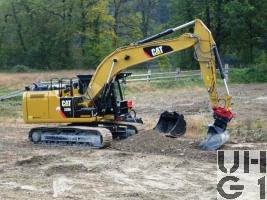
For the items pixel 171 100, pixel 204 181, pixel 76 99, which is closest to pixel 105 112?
pixel 76 99

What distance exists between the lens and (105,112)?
15492mm

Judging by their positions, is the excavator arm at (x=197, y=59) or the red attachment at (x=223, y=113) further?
the excavator arm at (x=197, y=59)

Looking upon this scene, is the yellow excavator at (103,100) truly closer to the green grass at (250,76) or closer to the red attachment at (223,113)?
the red attachment at (223,113)

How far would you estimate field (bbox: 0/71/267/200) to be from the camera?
10109 millimetres

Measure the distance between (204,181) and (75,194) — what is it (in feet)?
8.02

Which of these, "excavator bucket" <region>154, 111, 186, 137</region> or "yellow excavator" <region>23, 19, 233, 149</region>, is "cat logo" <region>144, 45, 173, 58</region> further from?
"excavator bucket" <region>154, 111, 186, 137</region>

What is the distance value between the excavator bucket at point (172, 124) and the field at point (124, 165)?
0.29m

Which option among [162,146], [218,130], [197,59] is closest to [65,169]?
[162,146]

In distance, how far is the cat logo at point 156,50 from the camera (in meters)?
14.6

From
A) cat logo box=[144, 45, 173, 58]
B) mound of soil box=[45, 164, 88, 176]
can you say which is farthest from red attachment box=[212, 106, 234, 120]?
mound of soil box=[45, 164, 88, 176]

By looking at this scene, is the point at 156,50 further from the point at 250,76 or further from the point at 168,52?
the point at 250,76

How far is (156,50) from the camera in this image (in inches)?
578

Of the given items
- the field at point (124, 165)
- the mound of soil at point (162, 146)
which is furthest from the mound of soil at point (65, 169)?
the mound of soil at point (162, 146)

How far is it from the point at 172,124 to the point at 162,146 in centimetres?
193
